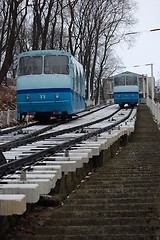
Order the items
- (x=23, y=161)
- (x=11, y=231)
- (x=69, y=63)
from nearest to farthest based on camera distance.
Result: (x=11, y=231), (x=23, y=161), (x=69, y=63)

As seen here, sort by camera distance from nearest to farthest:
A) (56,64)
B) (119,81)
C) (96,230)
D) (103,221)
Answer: (96,230)
(103,221)
(56,64)
(119,81)

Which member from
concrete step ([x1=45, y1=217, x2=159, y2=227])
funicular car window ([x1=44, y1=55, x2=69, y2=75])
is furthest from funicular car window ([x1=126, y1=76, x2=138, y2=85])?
concrete step ([x1=45, y1=217, x2=159, y2=227])

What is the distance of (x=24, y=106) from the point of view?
2084 centimetres

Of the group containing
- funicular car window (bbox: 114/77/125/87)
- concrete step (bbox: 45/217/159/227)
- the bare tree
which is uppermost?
the bare tree

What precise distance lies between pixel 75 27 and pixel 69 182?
1678 inches

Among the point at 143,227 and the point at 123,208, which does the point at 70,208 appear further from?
the point at 143,227

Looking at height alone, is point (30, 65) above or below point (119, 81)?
above

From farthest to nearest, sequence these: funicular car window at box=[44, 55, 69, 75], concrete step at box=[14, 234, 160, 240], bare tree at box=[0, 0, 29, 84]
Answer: bare tree at box=[0, 0, 29, 84] → funicular car window at box=[44, 55, 69, 75] → concrete step at box=[14, 234, 160, 240]

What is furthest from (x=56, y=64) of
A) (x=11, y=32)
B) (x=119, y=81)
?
(x=119, y=81)

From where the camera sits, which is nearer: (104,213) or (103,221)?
(103,221)

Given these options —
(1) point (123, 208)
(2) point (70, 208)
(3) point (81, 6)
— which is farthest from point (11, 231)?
(3) point (81, 6)

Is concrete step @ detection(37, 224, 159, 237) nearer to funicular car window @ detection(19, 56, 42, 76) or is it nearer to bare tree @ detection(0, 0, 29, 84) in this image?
funicular car window @ detection(19, 56, 42, 76)

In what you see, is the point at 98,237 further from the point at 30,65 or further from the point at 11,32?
the point at 11,32

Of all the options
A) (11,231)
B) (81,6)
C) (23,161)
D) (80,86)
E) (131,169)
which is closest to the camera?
(11,231)
